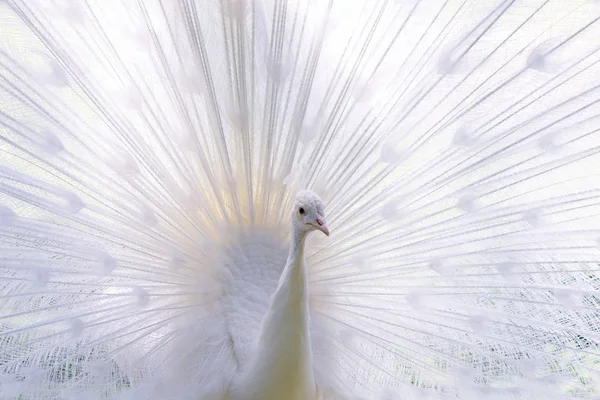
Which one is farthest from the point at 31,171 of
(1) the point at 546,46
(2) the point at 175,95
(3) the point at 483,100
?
(1) the point at 546,46

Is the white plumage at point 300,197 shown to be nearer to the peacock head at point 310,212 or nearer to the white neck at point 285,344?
→ the white neck at point 285,344

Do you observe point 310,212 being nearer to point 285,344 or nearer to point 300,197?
point 300,197

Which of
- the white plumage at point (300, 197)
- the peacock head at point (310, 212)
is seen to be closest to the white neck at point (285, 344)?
the white plumage at point (300, 197)

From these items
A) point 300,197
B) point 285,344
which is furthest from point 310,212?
point 285,344

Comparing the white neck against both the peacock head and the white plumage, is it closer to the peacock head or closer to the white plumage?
the white plumage

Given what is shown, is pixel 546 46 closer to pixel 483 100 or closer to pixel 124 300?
pixel 483 100

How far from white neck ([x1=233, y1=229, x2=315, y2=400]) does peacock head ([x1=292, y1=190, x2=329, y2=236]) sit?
116 millimetres

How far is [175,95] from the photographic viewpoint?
7.27ft

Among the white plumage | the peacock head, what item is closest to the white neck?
the white plumage

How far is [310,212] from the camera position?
6.31 feet

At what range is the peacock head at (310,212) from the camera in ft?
6.27

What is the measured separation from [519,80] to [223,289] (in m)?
1.17

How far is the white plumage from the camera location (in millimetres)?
2121

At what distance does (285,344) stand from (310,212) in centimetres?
45
